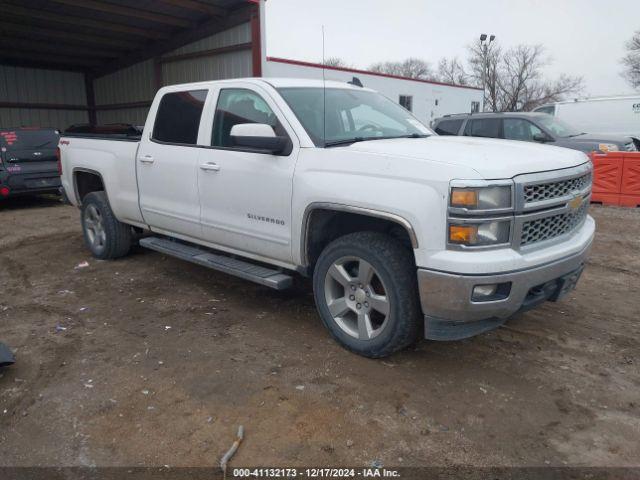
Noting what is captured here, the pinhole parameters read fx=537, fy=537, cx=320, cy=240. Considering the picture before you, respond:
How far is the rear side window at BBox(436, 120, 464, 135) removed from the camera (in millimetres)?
11219

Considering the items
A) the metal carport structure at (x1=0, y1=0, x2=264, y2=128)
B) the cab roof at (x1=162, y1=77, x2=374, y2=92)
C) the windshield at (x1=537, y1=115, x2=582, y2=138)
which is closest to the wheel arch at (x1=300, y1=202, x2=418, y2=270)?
the cab roof at (x1=162, y1=77, x2=374, y2=92)

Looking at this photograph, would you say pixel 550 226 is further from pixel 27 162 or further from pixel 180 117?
pixel 27 162

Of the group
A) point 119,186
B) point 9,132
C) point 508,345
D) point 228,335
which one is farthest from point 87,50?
point 508,345

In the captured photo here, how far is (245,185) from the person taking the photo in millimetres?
4359

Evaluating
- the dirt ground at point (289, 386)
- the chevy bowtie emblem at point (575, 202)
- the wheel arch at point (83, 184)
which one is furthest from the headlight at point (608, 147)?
the wheel arch at point (83, 184)

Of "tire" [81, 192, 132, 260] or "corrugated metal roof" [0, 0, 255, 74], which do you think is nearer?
"tire" [81, 192, 132, 260]

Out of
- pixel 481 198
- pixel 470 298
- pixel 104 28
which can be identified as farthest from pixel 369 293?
pixel 104 28

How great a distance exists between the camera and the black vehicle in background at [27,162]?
34.4 ft

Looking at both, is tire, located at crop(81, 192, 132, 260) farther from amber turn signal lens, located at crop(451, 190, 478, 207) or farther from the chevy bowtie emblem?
the chevy bowtie emblem

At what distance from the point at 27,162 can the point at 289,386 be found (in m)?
9.62

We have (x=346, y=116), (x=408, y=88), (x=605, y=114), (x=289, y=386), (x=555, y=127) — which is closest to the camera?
(x=289, y=386)

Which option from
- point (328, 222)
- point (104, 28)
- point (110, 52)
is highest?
point (104, 28)

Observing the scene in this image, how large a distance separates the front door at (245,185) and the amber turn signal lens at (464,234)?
1.35 m

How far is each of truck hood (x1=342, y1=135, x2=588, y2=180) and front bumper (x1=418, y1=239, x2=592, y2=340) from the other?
602 mm
